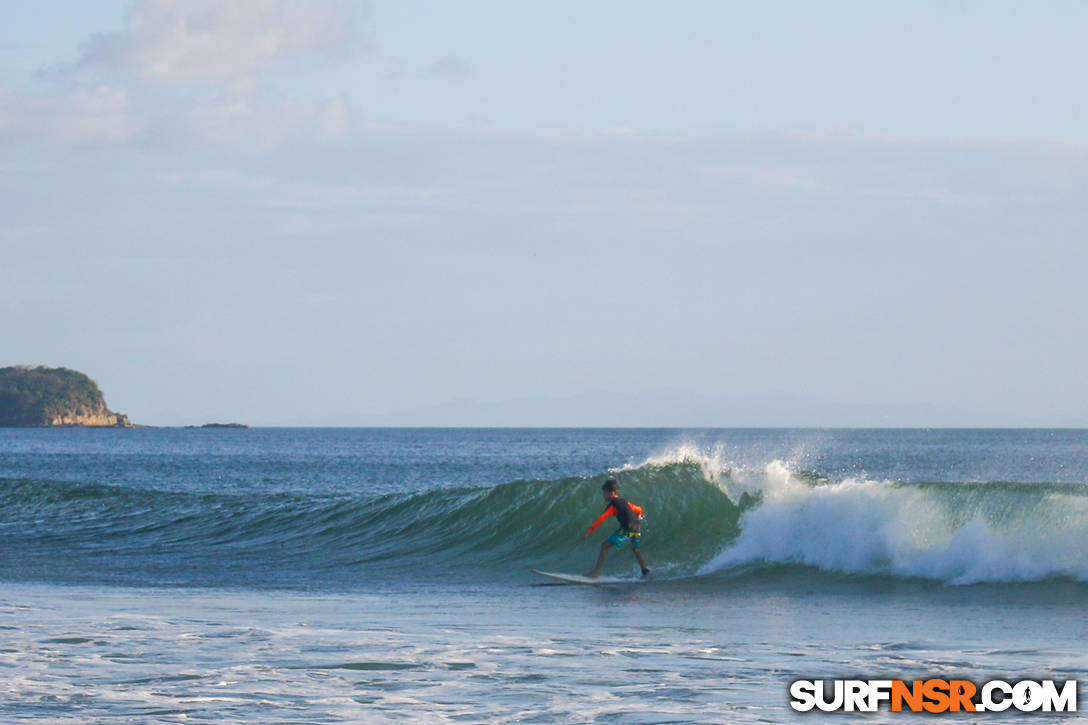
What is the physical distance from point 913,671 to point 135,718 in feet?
18.9

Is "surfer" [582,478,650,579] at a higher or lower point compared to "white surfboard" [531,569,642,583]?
higher

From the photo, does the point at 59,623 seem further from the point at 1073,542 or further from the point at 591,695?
the point at 1073,542

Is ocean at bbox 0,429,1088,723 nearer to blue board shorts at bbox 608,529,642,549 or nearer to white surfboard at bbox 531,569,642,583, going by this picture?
white surfboard at bbox 531,569,642,583

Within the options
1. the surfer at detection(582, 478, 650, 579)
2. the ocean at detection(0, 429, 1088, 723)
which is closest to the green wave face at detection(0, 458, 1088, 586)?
the ocean at detection(0, 429, 1088, 723)

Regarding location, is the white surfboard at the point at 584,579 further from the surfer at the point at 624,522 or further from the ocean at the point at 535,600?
the surfer at the point at 624,522

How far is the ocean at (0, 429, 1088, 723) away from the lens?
8961 millimetres

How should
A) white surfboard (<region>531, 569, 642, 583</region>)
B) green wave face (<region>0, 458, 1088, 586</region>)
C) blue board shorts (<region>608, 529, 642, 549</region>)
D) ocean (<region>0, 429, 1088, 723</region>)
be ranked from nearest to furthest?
1. ocean (<region>0, 429, 1088, 723</region>)
2. white surfboard (<region>531, 569, 642, 583</region>)
3. green wave face (<region>0, 458, 1088, 586</region>)
4. blue board shorts (<region>608, 529, 642, 549</region>)

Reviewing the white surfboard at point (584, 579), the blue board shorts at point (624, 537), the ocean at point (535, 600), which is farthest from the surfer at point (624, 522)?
the ocean at point (535, 600)

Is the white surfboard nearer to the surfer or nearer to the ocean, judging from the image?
the ocean

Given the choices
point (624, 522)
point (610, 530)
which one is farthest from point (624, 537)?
point (610, 530)

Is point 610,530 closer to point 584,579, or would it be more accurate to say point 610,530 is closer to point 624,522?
point 624,522

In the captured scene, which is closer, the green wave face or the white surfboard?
the white surfboard

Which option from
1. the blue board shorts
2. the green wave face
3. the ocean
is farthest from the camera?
the blue board shorts

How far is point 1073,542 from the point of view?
1641 cm
